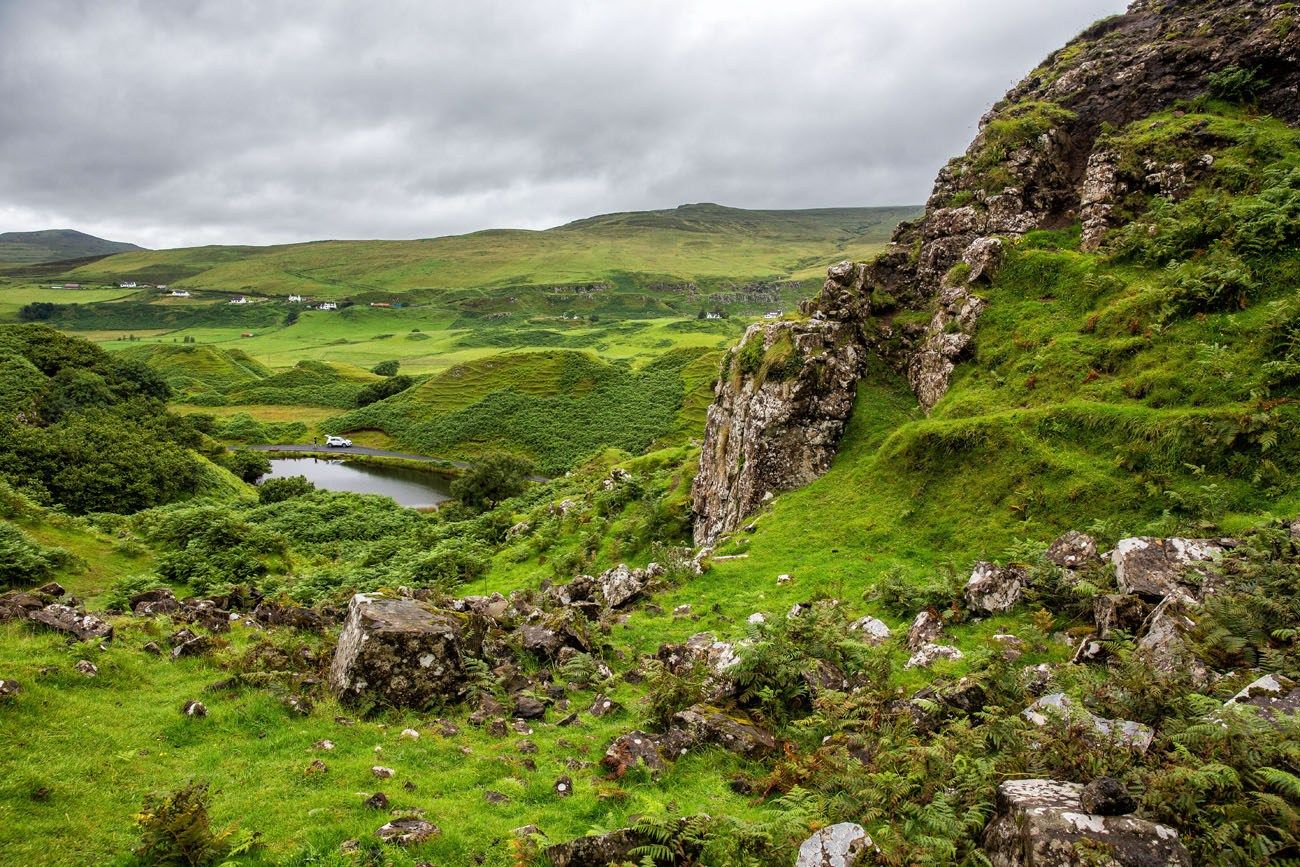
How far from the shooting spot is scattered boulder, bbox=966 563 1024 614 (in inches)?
631

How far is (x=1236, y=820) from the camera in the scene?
20.6 ft

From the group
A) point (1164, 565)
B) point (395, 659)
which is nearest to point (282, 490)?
point (395, 659)

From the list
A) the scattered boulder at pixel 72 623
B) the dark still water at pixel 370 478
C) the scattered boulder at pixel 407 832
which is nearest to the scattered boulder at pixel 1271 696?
the scattered boulder at pixel 407 832

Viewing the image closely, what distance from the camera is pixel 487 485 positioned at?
60.6 meters

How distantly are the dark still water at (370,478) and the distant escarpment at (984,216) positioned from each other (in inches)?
2184

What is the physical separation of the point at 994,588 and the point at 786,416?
15353mm

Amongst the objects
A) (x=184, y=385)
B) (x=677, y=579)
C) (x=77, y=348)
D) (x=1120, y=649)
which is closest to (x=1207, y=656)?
(x=1120, y=649)

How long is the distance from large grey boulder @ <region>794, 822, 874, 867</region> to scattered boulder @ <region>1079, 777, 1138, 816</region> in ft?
8.08

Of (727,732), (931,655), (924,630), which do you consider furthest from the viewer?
(924,630)

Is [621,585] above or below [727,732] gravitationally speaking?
below

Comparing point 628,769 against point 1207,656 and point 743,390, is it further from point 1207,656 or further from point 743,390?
point 743,390

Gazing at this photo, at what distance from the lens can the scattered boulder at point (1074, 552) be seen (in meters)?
15.8

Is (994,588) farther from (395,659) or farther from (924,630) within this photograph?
(395,659)

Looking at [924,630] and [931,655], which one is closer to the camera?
[931,655]
